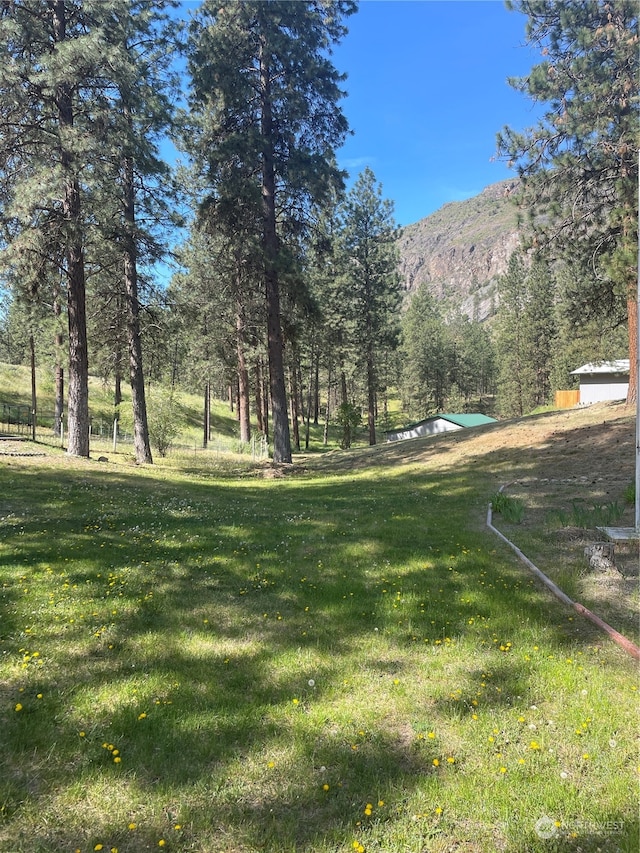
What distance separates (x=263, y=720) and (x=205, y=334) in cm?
2622

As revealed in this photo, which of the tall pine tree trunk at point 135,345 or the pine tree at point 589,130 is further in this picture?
the tall pine tree trunk at point 135,345

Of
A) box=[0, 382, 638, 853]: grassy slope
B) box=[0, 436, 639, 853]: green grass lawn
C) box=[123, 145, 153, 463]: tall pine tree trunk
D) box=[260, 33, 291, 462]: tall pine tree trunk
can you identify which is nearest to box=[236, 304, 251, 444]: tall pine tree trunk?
box=[123, 145, 153, 463]: tall pine tree trunk

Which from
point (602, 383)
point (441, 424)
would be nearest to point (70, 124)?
point (441, 424)

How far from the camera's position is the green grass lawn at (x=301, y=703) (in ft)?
8.17

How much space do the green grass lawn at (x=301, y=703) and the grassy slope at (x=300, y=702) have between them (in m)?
0.02

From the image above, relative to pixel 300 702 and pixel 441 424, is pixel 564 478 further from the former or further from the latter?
pixel 441 424

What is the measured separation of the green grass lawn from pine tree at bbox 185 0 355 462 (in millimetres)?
11910

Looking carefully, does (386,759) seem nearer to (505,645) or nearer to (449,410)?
(505,645)

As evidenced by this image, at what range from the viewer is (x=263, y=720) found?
3287 millimetres

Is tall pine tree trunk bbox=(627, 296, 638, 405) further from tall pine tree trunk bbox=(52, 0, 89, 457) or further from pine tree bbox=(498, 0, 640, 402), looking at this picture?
tall pine tree trunk bbox=(52, 0, 89, 457)

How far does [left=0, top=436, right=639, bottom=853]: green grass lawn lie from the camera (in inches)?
98.0

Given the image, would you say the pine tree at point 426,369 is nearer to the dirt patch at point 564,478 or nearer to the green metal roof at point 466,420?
the green metal roof at point 466,420

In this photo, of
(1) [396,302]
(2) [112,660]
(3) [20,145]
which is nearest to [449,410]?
(1) [396,302]

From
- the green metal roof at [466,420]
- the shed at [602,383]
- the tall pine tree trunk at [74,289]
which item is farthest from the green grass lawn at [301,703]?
the green metal roof at [466,420]
